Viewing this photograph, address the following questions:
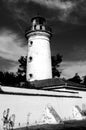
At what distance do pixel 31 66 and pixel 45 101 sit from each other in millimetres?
11020

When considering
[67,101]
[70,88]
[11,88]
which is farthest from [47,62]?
[11,88]

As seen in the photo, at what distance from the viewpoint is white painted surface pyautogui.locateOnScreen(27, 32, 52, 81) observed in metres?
26.5

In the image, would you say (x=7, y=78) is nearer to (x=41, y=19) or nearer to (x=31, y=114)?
(x=41, y=19)

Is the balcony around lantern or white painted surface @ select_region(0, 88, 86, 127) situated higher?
the balcony around lantern

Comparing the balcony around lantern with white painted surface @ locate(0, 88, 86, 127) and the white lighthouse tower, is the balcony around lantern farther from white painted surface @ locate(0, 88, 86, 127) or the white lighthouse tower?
white painted surface @ locate(0, 88, 86, 127)

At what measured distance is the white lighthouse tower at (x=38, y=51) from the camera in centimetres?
2662

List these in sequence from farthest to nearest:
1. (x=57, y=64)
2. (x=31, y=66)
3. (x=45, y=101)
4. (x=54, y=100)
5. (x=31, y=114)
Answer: (x=57, y=64), (x=31, y=66), (x=54, y=100), (x=45, y=101), (x=31, y=114)

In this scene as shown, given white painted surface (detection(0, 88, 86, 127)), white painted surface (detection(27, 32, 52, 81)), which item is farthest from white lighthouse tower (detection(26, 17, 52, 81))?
white painted surface (detection(0, 88, 86, 127))

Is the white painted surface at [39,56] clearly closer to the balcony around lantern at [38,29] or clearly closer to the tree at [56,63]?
the balcony around lantern at [38,29]

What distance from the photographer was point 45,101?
16453 millimetres

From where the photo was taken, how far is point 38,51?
88.8 feet

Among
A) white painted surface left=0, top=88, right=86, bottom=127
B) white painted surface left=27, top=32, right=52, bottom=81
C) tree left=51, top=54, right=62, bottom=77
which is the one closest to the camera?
white painted surface left=0, top=88, right=86, bottom=127

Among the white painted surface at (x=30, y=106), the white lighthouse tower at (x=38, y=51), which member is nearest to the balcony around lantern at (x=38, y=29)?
the white lighthouse tower at (x=38, y=51)

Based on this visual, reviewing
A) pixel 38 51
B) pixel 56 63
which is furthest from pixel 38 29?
pixel 56 63
